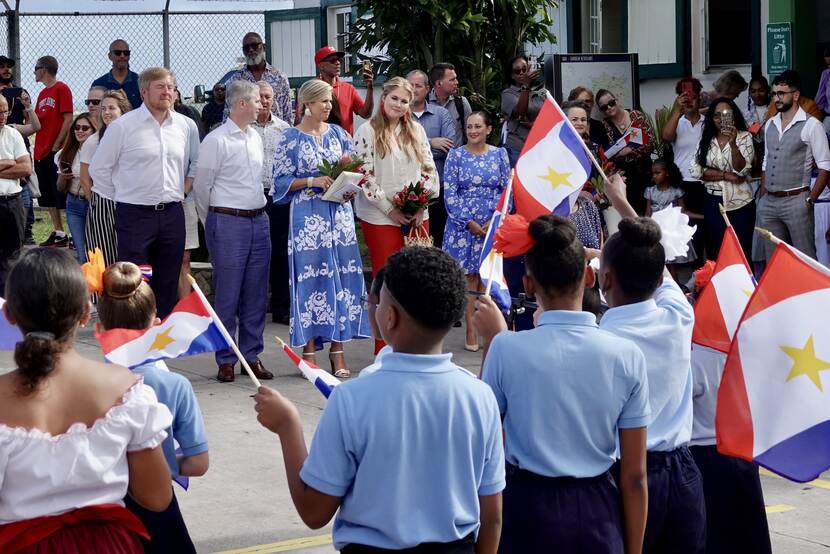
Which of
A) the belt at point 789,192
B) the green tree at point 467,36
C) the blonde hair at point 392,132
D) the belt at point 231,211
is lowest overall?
the belt at point 789,192

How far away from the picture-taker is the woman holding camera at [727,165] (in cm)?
1155

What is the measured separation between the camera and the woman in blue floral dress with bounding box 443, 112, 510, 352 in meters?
10.1

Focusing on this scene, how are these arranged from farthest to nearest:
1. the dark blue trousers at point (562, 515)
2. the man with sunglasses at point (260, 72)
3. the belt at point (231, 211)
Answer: the man with sunglasses at point (260, 72) → the belt at point (231, 211) → the dark blue trousers at point (562, 515)

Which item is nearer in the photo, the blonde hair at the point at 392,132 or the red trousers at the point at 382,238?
the blonde hair at the point at 392,132

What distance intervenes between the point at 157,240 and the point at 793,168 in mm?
5373

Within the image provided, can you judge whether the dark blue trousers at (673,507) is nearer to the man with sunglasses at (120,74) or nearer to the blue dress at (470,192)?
the blue dress at (470,192)

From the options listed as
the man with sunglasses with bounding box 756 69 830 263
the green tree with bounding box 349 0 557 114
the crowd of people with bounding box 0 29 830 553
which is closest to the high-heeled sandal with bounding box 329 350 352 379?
the crowd of people with bounding box 0 29 830 553

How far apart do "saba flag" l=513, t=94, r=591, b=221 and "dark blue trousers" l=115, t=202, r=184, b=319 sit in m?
3.53

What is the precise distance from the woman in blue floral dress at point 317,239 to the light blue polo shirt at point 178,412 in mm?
4925

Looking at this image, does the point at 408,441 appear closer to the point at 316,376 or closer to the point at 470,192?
the point at 316,376

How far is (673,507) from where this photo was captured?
4125 millimetres

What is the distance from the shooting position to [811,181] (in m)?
11.5

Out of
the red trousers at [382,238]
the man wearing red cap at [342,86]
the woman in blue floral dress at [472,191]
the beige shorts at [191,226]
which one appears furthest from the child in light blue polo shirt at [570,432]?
the man wearing red cap at [342,86]

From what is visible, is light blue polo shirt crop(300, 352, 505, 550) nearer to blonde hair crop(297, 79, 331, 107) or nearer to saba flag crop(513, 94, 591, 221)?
saba flag crop(513, 94, 591, 221)
